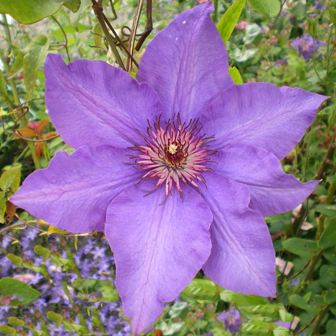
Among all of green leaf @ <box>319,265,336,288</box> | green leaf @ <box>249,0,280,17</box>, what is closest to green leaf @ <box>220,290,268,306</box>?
green leaf @ <box>319,265,336,288</box>

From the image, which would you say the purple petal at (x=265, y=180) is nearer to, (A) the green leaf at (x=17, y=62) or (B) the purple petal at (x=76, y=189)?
(B) the purple petal at (x=76, y=189)

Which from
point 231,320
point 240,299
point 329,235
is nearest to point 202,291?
point 240,299

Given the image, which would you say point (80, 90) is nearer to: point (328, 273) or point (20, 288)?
point (20, 288)

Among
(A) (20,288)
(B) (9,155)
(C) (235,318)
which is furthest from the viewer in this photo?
(B) (9,155)

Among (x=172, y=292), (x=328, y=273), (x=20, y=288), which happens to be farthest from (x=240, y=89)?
(x=328, y=273)

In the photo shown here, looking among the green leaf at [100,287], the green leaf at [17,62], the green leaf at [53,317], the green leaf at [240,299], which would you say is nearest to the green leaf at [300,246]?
the green leaf at [240,299]

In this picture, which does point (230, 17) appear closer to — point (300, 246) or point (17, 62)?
point (17, 62)
